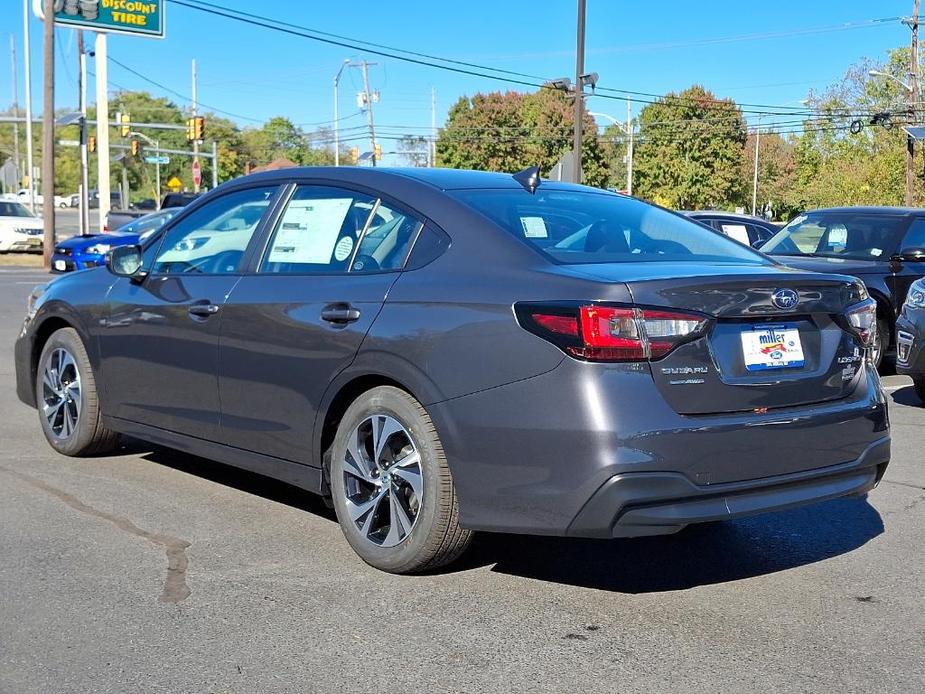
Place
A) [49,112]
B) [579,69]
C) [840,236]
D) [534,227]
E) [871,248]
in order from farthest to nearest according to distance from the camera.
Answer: [49,112] → [579,69] → [840,236] → [871,248] → [534,227]

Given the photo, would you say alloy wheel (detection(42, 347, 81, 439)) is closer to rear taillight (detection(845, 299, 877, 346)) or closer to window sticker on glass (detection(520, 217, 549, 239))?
window sticker on glass (detection(520, 217, 549, 239))

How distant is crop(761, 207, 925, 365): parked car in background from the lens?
1041 centimetres

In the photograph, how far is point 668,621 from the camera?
156 inches

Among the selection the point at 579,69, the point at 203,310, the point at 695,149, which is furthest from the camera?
the point at 695,149

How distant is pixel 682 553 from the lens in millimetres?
4832

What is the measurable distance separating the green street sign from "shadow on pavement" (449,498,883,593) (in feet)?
119

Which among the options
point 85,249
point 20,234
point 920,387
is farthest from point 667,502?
point 20,234

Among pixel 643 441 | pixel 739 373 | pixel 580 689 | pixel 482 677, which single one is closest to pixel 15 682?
pixel 482 677

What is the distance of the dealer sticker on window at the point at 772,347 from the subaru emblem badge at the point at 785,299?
8 centimetres

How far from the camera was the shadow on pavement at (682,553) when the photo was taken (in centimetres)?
449

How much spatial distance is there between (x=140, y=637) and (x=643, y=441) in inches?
70.4

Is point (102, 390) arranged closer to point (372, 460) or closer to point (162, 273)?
point (162, 273)

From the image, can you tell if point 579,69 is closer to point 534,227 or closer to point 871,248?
point 871,248

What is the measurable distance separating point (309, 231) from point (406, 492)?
1.33 m
